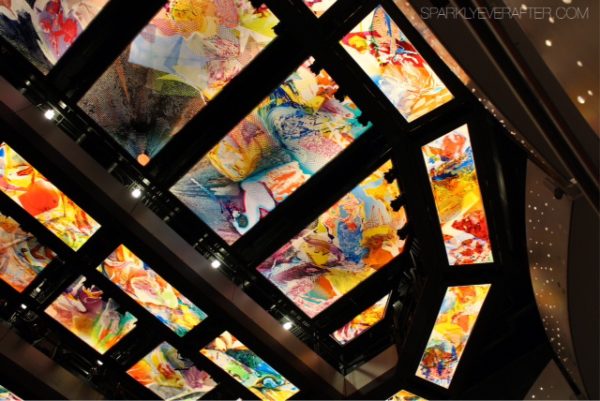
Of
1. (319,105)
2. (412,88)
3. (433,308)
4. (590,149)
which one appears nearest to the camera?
(590,149)

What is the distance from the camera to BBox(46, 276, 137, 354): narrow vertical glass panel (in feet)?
25.2

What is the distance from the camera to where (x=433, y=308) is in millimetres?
6844

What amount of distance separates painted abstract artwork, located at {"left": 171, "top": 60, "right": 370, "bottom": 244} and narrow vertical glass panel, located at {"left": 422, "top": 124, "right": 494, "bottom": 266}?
1.16m

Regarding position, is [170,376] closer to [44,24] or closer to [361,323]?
[361,323]

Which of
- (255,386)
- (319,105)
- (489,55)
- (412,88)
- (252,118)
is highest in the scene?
(412,88)

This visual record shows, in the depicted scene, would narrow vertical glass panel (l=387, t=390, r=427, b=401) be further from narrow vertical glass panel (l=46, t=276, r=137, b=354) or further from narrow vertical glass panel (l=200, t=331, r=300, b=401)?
narrow vertical glass panel (l=46, t=276, r=137, b=354)

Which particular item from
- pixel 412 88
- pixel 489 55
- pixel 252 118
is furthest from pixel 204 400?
pixel 489 55

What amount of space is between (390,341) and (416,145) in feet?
11.9

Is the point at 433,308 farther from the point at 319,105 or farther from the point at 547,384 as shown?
the point at 547,384

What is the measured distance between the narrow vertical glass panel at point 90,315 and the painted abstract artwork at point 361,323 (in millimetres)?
3305

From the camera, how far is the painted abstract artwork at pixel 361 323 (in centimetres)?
807

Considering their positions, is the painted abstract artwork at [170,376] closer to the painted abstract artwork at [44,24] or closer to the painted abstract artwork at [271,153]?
the painted abstract artwork at [271,153]

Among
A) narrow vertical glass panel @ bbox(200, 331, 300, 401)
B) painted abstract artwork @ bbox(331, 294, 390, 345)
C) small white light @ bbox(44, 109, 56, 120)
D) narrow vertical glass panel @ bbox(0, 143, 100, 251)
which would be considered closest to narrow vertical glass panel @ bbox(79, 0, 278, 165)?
small white light @ bbox(44, 109, 56, 120)

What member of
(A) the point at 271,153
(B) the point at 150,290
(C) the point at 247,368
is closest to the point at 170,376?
(C) the point at 247,368
